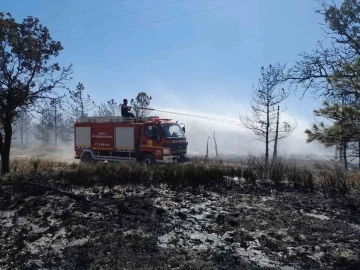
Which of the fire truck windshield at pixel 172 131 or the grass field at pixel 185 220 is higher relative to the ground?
the fire truck windshield at pixel 172 131

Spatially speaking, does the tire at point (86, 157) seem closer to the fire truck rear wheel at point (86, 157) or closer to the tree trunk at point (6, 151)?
the fire truck rear wheel at point (86, 157)

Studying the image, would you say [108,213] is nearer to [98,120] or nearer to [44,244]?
[44,244]

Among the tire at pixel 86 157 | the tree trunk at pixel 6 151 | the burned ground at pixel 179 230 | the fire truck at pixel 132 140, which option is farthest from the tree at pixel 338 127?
the tire at pixel 86 157

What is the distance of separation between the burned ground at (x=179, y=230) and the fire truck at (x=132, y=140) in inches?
422

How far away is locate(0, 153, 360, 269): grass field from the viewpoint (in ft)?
15.1

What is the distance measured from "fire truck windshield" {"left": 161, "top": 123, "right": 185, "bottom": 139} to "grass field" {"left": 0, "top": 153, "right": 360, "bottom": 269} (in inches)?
356

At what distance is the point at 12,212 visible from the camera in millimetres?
7109

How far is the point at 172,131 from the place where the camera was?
64.2 feet

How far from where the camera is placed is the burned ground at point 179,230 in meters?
4.55

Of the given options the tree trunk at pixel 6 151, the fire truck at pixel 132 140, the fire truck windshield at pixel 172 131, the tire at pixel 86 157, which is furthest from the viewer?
the tire at pixel 86 157

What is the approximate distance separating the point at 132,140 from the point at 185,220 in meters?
14.1

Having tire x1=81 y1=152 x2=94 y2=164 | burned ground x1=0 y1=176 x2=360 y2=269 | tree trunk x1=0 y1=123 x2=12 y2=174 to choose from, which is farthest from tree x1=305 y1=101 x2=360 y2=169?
tire x1=81 y1=152 x2=94 y2=164

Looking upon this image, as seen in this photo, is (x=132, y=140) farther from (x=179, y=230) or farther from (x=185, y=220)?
(x=179, y=230)

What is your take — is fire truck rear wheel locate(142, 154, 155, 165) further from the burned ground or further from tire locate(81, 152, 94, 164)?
the burned ground
